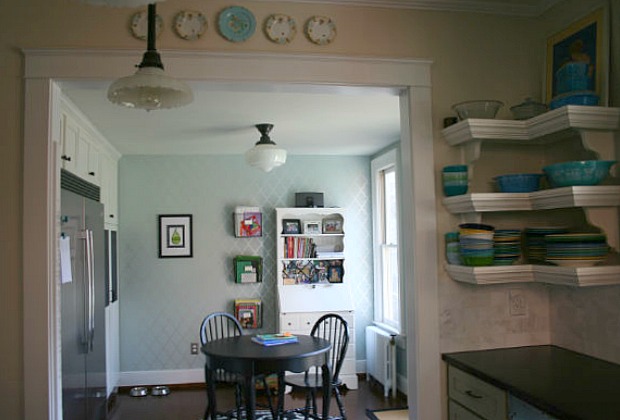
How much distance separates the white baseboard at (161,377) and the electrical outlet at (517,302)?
4.27m

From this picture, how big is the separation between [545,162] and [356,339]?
4.12m

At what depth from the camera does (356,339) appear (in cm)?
641

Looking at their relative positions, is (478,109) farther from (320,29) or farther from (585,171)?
(320,29)

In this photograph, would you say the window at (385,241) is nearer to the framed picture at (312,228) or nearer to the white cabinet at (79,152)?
the framed picture at (312,228)

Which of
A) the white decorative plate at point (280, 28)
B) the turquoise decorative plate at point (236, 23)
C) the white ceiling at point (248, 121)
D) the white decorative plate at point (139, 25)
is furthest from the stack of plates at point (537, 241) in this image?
the white decorative plate at point (139, 25)

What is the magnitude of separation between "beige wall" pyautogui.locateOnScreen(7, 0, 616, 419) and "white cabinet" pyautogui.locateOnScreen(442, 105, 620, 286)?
5.7 inches

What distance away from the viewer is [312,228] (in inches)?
242

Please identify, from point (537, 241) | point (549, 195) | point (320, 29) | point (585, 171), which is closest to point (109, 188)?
point (320, 29)

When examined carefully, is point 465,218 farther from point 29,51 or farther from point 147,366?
point 147,366

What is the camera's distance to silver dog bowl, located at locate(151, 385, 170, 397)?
228 inches

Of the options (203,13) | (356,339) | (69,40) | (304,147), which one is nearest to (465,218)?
(203,13)

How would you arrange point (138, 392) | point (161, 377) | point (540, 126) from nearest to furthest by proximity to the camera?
point (540, 126) < point (138, 392) < point (161, 377)

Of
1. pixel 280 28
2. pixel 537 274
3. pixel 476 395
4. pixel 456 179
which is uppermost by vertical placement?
pixel 280 28

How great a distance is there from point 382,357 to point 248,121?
2741 millimetres
